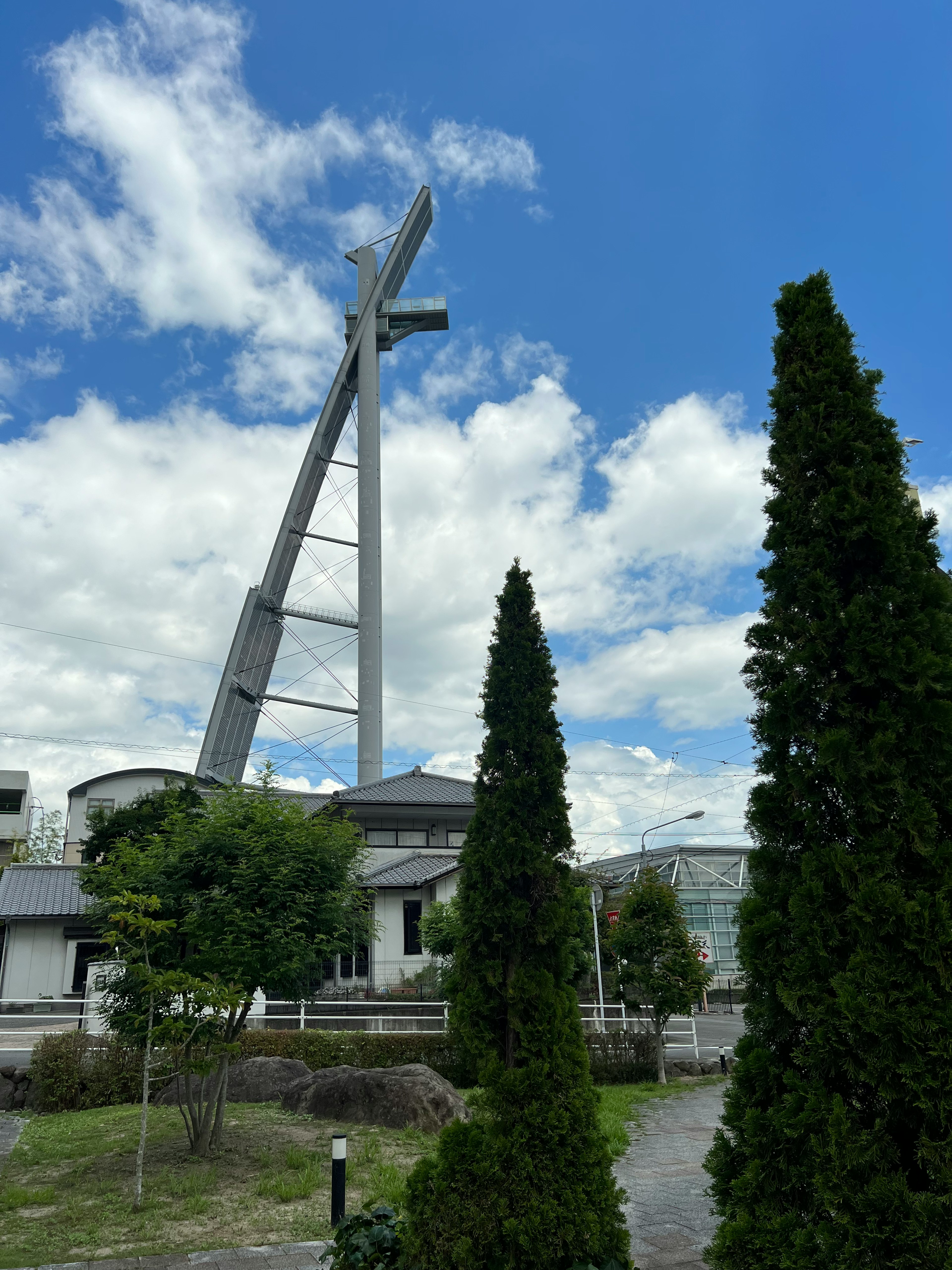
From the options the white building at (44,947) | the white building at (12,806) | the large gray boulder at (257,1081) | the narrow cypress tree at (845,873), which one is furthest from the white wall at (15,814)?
the narrow cypress tree at (845,873)

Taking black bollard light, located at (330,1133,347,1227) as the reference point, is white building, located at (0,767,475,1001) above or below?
above

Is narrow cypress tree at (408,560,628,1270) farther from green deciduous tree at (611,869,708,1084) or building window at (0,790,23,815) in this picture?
building window at (0,790,23,815)

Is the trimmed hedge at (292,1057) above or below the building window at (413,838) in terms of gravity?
below

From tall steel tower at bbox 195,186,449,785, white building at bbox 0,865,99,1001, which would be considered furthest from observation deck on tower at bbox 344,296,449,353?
white building at bbox 0,865,99,1001

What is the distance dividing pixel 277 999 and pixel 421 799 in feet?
52.1

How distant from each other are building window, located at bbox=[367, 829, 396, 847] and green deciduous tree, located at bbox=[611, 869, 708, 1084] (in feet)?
49.9

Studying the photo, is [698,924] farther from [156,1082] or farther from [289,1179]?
[289,1179]

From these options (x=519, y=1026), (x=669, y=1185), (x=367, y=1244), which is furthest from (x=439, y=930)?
(x=367, y=1244)

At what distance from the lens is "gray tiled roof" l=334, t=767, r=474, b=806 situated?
105ft

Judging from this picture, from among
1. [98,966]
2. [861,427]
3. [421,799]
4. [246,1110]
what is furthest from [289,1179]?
[421,799]

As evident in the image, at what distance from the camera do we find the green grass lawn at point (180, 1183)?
6164mm

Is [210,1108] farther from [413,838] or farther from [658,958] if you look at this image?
[413,838]

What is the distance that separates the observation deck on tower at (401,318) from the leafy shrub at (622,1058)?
35.7 m

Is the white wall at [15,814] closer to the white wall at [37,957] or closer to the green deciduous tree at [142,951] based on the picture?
the white wall at [37,957]
